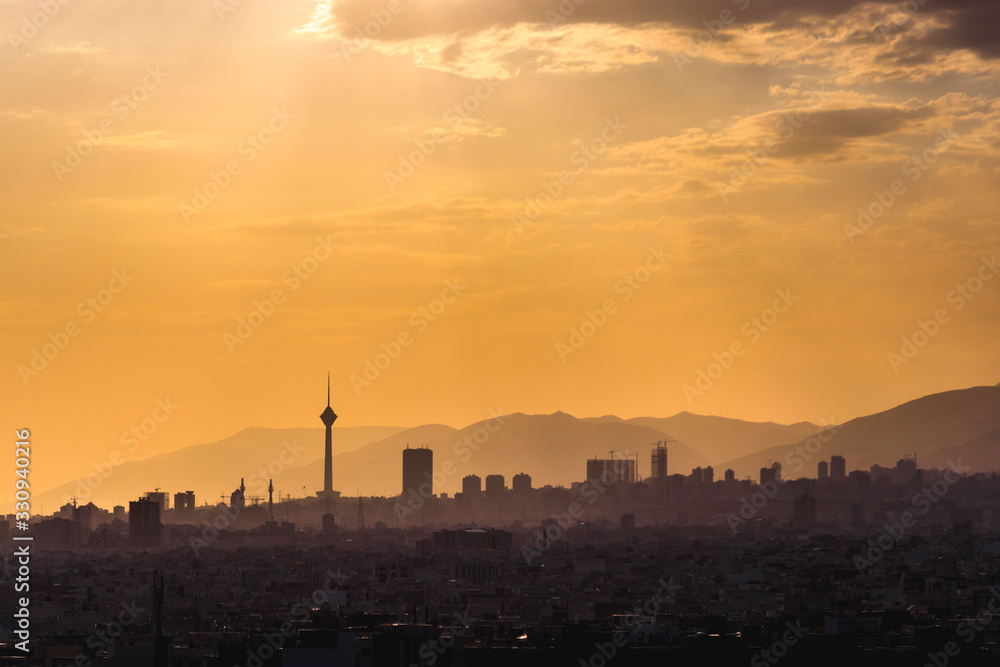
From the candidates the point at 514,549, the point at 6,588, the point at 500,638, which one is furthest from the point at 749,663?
the point at 514,549

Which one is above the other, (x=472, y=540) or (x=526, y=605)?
(x=472, y=540)

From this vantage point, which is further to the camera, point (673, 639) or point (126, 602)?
point (126, 602)

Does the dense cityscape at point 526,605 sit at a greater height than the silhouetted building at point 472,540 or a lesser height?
lesser

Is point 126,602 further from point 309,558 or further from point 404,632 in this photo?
point 309,558

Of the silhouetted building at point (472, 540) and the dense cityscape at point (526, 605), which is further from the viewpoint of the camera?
the silhouetted building at point (472, 540)

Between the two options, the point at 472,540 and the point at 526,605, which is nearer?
the point at 526,605

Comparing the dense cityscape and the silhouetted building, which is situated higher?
the silhouetted building

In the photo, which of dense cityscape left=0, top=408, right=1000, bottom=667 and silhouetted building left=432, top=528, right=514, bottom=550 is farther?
silhouetted building left=432, top=528, right=514, bottom=550

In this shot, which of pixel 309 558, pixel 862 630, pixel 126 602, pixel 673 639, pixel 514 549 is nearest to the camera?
pixel 673 639

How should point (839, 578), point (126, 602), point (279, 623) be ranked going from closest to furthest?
Result: point (279, 623)
point (126, 602)
point (839, 578)

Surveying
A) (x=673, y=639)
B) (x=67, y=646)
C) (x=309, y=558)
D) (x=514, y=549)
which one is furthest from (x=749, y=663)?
(x=514, y=549)
